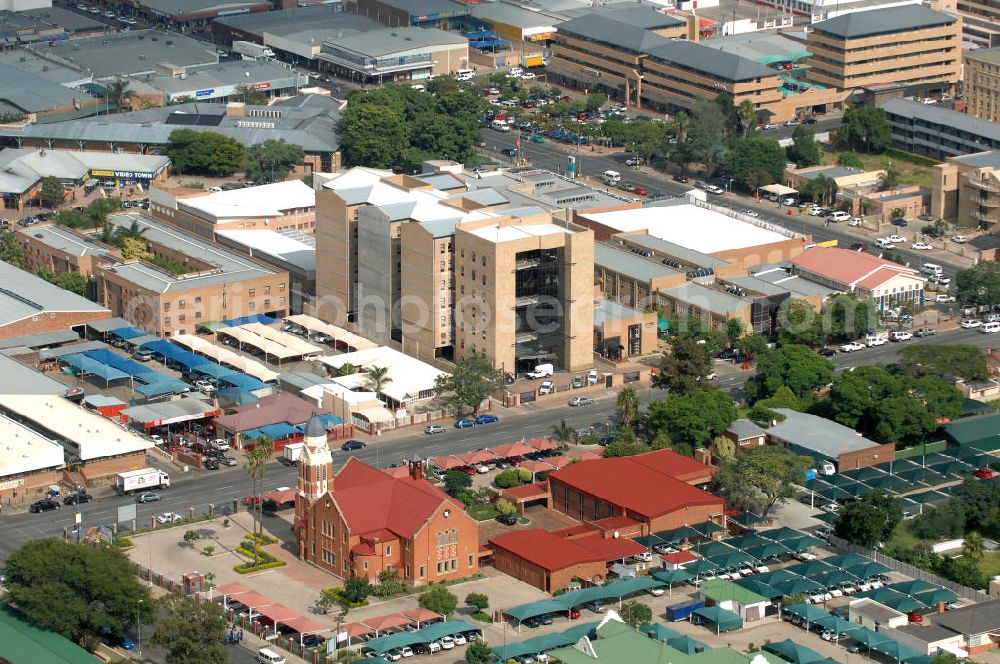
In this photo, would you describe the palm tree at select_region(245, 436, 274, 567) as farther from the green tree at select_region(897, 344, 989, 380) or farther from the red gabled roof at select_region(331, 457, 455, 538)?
the green tree at select_region(897, 344, 989, 380)

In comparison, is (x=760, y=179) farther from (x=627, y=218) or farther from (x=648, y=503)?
(x=648, y=503)

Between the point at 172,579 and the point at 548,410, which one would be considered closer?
the point at 172,579

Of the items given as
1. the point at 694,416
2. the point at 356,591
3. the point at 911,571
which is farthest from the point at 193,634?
the point at 694,416

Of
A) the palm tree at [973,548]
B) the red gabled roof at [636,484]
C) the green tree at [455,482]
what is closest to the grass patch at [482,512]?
the green tree at [455,482]

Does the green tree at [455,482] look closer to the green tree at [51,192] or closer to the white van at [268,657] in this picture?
the white van at [268,657]

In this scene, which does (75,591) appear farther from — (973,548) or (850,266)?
(850,266)

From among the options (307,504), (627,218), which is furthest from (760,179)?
(307,504)

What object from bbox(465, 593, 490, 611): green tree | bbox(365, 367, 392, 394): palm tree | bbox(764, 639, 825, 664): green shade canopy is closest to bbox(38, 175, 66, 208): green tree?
bbox(365, 367, 392, 394): palm tree
